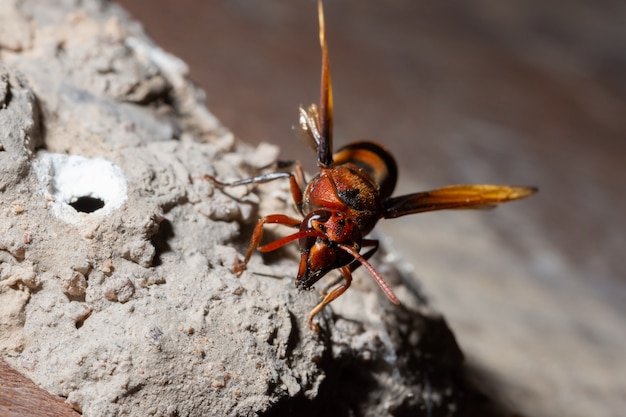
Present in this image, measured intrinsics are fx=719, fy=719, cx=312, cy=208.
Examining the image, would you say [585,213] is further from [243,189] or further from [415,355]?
[243,189]

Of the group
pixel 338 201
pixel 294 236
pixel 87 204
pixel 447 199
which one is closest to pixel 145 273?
pixel 87 204

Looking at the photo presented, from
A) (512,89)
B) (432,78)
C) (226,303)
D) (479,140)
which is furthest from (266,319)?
(512,89)

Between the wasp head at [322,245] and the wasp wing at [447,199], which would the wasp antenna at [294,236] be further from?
the wasp wing at [447,199]

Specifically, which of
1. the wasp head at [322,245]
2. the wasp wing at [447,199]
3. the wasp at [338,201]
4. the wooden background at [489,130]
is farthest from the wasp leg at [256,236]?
the wooden background at [489,130]

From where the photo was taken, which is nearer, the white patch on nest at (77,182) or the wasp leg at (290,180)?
the white patch on nest at (77,182)

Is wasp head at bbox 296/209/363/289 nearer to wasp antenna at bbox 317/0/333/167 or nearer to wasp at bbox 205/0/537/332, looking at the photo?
wasp at bbox 205/0/537/332

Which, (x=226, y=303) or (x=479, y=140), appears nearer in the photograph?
(x=226, y=303)
